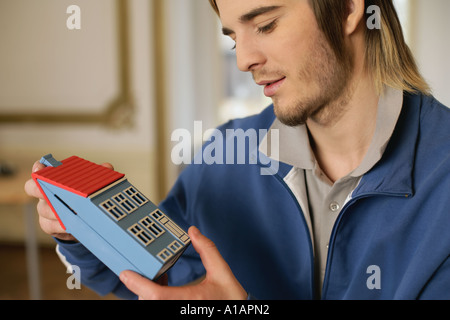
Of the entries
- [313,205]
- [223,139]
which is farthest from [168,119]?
[313,205]

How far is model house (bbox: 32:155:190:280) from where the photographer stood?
0.55m

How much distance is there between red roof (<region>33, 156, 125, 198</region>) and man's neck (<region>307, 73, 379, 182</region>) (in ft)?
1.39

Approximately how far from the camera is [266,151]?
A: 0.87 meters

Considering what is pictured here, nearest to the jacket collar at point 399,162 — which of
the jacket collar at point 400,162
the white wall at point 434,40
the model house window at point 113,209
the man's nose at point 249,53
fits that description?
the jacket collar at point 400,162

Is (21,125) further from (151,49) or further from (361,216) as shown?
(361,216)

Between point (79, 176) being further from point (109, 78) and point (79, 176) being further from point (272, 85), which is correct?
point (109, 78)

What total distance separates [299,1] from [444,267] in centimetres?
49

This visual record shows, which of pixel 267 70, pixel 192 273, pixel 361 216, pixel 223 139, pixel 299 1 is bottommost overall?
pixel 192 273

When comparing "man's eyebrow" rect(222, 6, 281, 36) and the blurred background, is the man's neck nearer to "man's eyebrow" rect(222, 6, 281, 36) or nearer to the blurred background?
"man's eyebrow" rect(222, 6, 281, 36)

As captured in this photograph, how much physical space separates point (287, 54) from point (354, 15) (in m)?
0.15

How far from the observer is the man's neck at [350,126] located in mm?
847

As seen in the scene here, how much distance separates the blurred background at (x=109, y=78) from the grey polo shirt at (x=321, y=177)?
1.87m

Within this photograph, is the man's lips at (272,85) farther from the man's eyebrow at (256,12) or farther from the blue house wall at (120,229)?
the blue house wall at (120,229)

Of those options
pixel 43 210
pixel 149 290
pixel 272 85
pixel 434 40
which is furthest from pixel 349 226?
pixel 434 40
